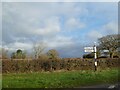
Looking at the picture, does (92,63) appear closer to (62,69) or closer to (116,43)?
(62,69)

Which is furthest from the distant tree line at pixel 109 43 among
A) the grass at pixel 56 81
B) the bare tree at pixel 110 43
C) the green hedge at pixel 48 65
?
the grass at pixel 56 81

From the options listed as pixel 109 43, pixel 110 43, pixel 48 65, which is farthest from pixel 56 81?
pixel 109 43

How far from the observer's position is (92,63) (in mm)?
37219

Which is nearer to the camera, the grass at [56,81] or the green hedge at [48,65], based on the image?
the grass at [56,81]

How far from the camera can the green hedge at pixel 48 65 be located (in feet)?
104

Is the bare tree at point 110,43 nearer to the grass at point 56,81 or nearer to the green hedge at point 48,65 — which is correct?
the green hedge at point 48,65

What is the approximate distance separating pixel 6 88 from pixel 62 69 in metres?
21.1

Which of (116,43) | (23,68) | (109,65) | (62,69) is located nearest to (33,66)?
(23,68)

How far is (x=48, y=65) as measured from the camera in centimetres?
3409

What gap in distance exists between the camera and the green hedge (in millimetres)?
31795

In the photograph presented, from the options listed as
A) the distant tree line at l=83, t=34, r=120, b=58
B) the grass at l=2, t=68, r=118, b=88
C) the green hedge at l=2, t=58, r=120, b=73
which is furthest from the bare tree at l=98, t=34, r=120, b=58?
the grass at l=2, t=68, r=118, b=88

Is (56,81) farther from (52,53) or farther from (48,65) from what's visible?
(52,53)

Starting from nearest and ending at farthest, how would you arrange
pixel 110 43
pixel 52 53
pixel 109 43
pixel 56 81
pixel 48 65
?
pixel 56 81 → pixel 48 65 → pixel 52 53 → pixel 110 43 → pixel 109 43

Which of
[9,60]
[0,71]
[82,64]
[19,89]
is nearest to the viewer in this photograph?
[19,89]
